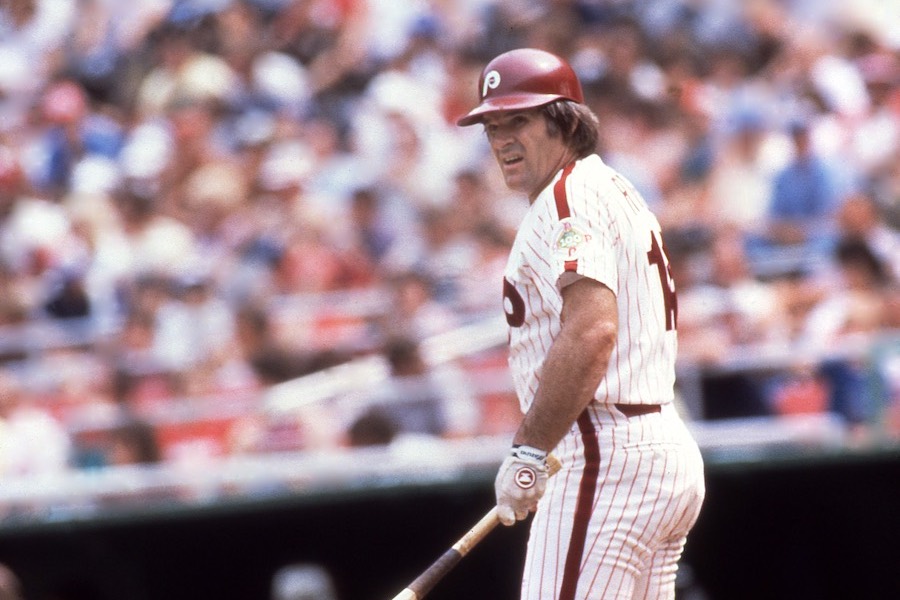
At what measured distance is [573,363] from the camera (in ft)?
11.3

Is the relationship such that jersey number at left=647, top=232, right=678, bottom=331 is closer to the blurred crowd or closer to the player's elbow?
the player's elbow

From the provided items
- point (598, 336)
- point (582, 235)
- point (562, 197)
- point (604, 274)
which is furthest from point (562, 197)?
point (598, 336)

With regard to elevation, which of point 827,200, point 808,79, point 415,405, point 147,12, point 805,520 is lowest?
point 805,520

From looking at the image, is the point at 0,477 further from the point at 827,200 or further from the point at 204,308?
the point at 827,200

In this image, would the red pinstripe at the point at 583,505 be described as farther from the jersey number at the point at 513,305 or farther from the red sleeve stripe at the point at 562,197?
the red sleeve stripe at the point at 562,197

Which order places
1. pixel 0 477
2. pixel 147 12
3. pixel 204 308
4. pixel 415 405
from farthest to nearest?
pixel 147 12
pixel 204 308
pixel 0 477
pixel 415 405

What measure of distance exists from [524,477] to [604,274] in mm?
487

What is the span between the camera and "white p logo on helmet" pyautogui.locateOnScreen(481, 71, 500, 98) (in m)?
3.79

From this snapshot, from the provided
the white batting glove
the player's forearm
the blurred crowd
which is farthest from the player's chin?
the blurred crowd

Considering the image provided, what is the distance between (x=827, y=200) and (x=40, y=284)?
4855 millimetres

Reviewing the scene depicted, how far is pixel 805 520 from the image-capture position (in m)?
6.55

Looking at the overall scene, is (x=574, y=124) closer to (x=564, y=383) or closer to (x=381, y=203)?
(x=564, y=383)

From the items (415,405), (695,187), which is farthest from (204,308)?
(695,187)

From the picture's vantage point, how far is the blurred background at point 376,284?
6594 millimetres
